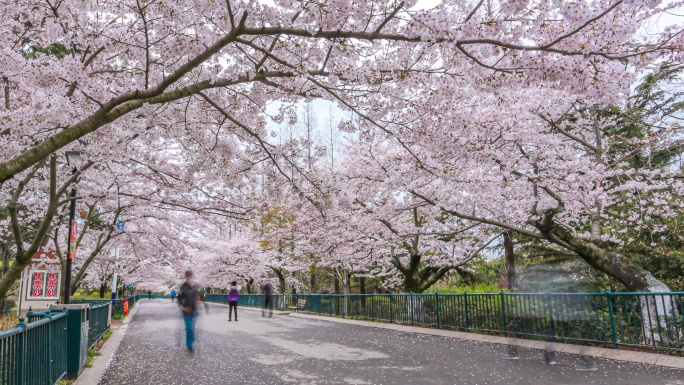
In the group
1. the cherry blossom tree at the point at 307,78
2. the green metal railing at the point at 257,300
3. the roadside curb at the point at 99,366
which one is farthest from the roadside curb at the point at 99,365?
the green metal railing at the point at 257,300

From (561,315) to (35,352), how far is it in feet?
34.0

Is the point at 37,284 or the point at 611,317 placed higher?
the point at 37,284

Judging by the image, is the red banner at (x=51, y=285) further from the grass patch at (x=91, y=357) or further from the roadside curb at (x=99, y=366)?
the grass patch at (x=91, y=357)

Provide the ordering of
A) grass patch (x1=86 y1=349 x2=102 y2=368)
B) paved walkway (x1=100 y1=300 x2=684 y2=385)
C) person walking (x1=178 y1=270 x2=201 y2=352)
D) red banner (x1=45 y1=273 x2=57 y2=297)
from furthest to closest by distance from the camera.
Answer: red banner (x1=45 y1=273 x2=57 y2=297)
person walking (x1=178 y1=270 x2=201 y2=352)
grass patch (x1=86 y1=349 x2=102 y2=368)
paved walkway (x1=100 y1=300 x2=684 y2=385)

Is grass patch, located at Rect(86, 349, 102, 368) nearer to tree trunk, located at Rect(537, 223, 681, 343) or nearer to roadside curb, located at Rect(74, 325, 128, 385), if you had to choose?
roadside curb, located at Rect(74, 325, 128, 385)

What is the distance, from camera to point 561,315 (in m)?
10.6

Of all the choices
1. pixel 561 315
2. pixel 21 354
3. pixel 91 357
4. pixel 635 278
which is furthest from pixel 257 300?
pixel 21 354

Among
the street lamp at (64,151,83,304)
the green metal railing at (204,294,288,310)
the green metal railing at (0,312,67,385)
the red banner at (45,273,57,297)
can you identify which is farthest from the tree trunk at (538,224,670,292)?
the red banner at (45,273,57,297)

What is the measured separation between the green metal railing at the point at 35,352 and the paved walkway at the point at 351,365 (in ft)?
4.58

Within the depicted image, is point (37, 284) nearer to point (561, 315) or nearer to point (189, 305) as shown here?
point (189, 305)

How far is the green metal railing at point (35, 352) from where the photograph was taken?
4227 millimetres

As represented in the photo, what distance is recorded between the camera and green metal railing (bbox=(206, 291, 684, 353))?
8.75 meters

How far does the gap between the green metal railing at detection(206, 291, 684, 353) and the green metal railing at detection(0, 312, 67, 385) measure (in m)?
9.88

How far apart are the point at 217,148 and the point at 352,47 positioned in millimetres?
5543
